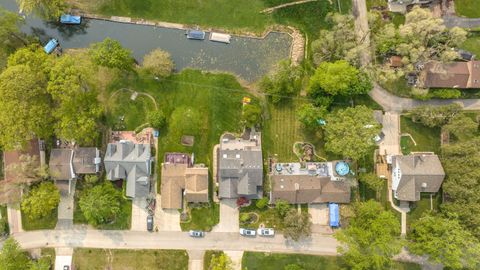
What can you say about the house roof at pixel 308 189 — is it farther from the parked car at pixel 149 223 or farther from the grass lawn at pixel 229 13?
the grass lawn at pixel 229 13

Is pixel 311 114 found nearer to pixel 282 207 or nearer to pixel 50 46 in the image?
pixel 282 207

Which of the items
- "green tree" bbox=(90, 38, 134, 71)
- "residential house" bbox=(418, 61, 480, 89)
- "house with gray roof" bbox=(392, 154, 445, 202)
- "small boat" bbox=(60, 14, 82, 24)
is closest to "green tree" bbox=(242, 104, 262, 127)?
"green tree" bbox=(90, 38, 134, 71)

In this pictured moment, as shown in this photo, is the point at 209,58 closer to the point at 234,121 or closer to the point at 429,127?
the point at 234,121

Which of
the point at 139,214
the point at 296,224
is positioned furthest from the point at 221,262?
the point at 139,214

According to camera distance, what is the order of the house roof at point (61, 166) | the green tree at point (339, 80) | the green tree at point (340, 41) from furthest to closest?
1. the house roof at point (61, 166)
2. the green tree at point (340, 41)
3. the green tree at point (339, 80)

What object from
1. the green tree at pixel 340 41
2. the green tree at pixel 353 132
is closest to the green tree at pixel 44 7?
the green tree at pixel 340 41

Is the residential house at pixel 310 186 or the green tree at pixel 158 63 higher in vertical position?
the green tree at pixel 158 63

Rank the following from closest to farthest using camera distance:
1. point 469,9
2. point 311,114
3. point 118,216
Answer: point 311,114
point 118,216
point 469,9
